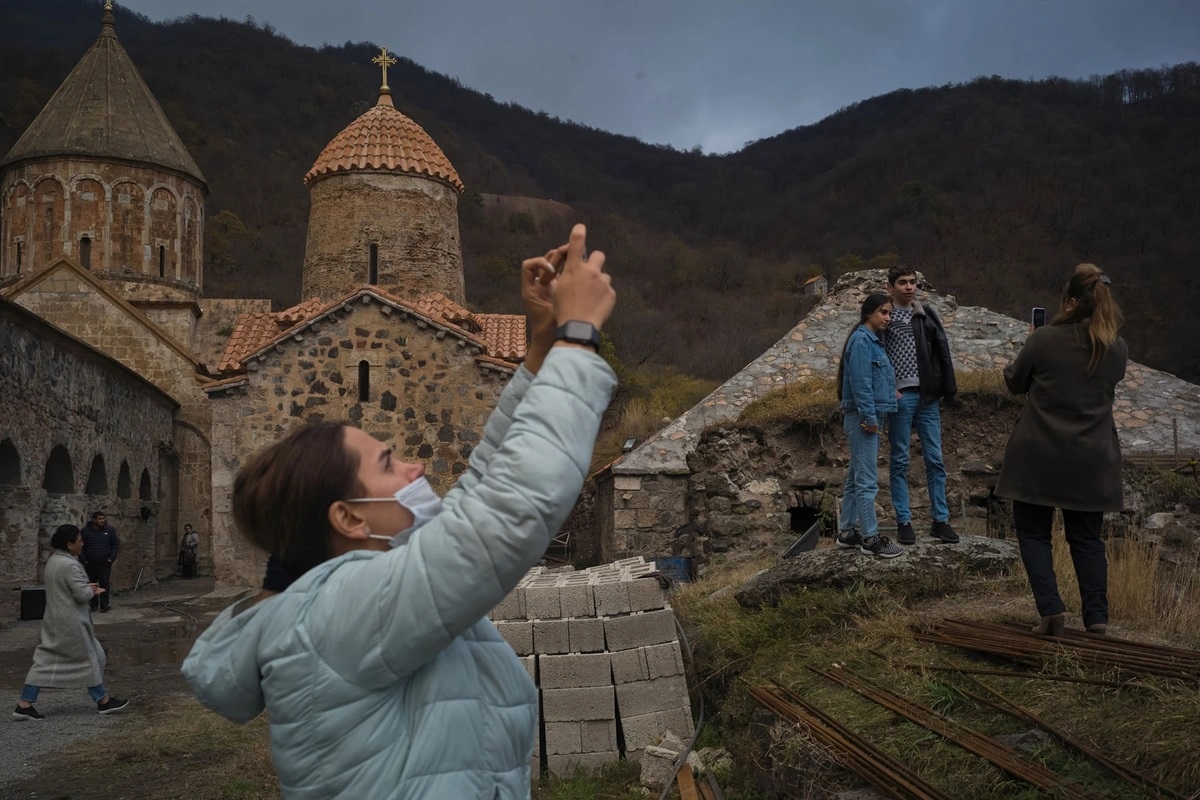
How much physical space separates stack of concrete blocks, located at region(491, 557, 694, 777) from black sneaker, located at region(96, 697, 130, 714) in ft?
10.9

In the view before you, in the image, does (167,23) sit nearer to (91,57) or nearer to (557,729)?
(91,57)

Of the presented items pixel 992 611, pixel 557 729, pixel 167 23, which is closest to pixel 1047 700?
pixel 992 611

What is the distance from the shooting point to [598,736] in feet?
20.0

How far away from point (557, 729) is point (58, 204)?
23188mm

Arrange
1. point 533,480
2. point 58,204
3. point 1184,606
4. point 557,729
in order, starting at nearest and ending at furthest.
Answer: point 533,480
point 1184,606
point 557,729
point 58,204

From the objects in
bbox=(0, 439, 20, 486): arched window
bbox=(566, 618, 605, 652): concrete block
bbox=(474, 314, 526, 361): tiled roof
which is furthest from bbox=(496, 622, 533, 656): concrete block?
bbox=(0, 439, 20, 486): arched window

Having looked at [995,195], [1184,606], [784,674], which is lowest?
[784,674]

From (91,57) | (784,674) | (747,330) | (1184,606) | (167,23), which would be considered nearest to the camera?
(1184,606)

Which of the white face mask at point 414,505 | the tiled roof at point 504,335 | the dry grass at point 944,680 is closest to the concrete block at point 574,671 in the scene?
the dry grass at point 944,680

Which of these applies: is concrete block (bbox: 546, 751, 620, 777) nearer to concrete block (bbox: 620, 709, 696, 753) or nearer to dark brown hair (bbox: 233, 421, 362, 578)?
concrete block (bbox: 620, 709, 696, 753)

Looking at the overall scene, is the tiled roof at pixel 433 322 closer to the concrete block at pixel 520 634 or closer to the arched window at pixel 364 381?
the arched window at pixel 364 381

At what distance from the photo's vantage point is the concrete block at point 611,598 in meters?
6.26

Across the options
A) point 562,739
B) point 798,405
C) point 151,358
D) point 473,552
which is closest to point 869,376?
point 562,739

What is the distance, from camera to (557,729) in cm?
609
